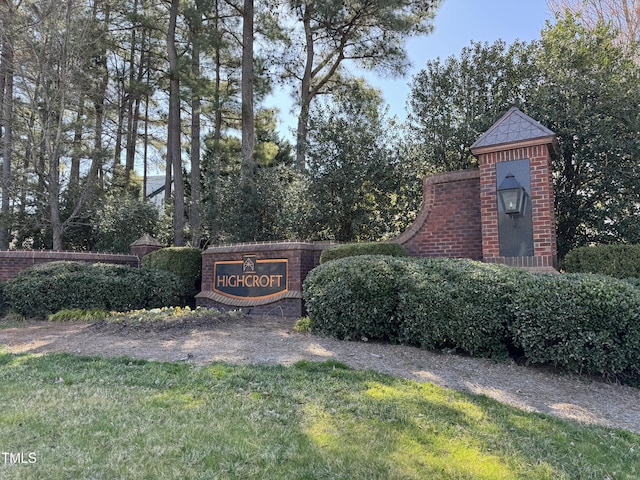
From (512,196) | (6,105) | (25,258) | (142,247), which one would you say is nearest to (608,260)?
(512,196)

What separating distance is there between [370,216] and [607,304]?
577 cm

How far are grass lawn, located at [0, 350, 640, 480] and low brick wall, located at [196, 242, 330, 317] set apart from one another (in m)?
4.09

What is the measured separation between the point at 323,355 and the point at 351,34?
470 inches

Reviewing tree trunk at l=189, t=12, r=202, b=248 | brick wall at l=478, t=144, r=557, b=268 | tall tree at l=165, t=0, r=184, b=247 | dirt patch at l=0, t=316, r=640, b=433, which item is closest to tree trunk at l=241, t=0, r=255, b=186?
tree trunk at l=189, t=12, r=202, b=248

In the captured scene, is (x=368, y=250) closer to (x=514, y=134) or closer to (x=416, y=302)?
(x=416, y=302)

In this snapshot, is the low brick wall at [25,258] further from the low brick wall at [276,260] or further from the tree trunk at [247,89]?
the tree trunk at [247,89]

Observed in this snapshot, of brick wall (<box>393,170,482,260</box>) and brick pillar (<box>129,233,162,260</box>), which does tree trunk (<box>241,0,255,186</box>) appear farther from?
brick wall (<box>393,170,482,260</box>)

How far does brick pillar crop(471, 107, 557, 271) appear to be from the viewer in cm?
595

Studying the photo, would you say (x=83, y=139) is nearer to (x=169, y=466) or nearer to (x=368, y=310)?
(x=368, y=310)

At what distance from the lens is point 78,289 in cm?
792

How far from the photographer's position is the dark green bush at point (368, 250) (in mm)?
6820

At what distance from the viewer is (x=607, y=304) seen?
392 centimetres

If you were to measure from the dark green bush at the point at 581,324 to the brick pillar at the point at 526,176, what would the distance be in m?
1.66

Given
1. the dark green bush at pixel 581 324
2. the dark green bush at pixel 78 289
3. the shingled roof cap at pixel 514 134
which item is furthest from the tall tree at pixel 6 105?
the dark green bush at pixel 581 324
